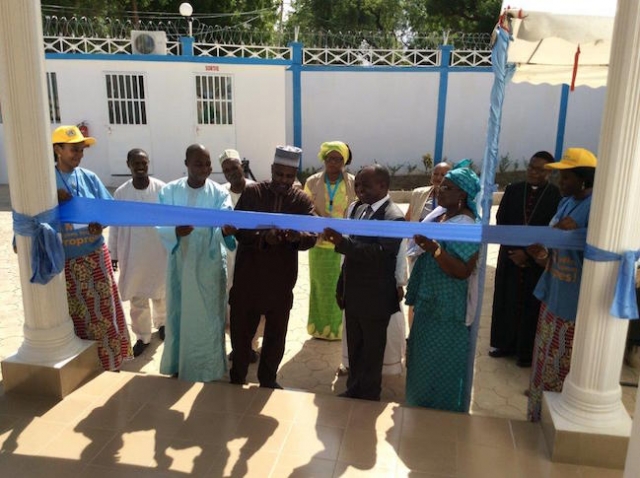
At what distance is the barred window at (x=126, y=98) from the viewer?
37.8 ft

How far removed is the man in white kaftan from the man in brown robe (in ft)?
0.64

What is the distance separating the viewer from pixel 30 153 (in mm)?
3059

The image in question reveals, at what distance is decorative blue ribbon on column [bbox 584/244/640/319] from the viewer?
2582mm

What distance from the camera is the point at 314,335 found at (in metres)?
4.77

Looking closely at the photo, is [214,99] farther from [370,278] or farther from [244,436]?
[244,436]

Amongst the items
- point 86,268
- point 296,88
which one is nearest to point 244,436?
point 86,268

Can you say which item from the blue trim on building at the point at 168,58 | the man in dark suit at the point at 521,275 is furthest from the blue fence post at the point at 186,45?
the man in dark suit at the point at 521,275

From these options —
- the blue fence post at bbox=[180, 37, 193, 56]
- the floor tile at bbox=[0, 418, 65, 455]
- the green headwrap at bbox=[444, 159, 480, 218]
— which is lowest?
the floor tile at bbox=[0, 418, 65, 455]

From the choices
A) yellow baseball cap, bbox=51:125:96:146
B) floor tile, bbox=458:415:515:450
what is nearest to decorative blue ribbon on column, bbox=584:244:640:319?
floor tile, bbox=458:415:515:450

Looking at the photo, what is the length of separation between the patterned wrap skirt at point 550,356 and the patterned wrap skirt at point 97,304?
268 centimetres

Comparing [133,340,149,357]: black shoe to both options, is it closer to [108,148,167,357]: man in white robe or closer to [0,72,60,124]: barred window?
[108,148,167,357]: man in white robe

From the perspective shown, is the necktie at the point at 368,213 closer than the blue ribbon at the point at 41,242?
No

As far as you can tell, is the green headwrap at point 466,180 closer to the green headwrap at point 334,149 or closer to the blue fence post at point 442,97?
the green headwrap at point 334,149

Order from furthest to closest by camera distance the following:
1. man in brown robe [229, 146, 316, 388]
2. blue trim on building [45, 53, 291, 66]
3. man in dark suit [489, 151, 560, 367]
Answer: blue trim on building [45, 53, 291, 66]
man in dark suit [489, 151, 560, 367]
man in brown robe [229, 146, 316, 388]
